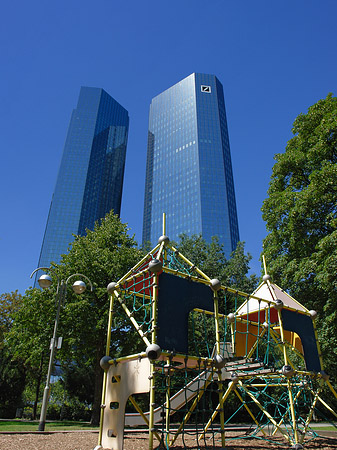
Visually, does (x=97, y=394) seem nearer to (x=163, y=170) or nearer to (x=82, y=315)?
(x=82, y=315)

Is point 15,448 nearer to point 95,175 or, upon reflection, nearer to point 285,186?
point 285,186

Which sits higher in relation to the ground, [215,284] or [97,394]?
[215,284]

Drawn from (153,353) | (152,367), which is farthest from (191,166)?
(153,353)

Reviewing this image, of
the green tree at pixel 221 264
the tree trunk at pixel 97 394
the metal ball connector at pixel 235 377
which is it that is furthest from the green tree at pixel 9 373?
the metal ball connector at pixel 235 377

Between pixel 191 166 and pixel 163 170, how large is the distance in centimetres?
1331

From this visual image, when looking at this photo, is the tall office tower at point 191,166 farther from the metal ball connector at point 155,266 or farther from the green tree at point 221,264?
the metal ball connector at point 155,266

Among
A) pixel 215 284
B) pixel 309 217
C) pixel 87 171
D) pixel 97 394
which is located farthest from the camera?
pixel 87 171

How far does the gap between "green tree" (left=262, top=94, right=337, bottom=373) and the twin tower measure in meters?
76.7

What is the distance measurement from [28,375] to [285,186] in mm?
28737

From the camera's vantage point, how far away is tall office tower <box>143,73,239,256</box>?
3949 inches

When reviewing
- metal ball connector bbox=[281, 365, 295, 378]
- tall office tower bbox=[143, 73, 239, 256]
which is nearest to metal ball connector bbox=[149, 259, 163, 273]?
metal ball connector bbox=[281, 365, 295, 378]

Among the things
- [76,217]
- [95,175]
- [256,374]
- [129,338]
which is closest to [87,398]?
[129,338]

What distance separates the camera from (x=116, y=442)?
21.1 feet

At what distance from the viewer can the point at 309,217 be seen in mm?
15758
